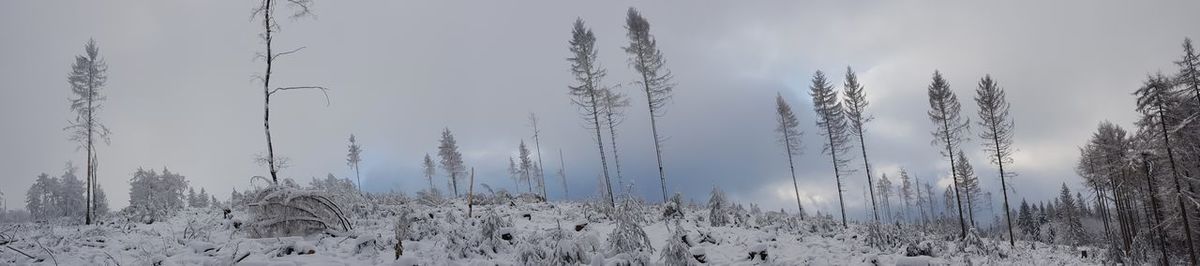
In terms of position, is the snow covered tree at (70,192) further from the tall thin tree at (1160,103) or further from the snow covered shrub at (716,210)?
the tall thin tree at (1160,103)

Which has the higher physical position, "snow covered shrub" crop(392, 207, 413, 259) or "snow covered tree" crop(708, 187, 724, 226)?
"snow covered shrub" crop(392, 207, 413, 259)

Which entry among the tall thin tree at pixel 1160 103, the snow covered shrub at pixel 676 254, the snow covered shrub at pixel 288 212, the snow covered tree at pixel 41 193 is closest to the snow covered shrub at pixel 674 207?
the snow covered shrub at pixel 676 254

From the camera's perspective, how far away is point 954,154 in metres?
27.2

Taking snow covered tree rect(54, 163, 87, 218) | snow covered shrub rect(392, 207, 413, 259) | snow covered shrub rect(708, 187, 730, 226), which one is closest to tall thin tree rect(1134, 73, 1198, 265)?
snow covered shrub rect(708, 187, 730, 226)

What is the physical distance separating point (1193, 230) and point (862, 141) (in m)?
17.6

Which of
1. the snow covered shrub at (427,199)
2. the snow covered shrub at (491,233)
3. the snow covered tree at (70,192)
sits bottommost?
the snow covered shrub at (491,233)

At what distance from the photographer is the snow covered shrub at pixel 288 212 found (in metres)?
9.15

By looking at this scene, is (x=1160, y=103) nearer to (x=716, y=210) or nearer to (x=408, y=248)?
(x=716, y=210)

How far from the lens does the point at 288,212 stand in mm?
9273

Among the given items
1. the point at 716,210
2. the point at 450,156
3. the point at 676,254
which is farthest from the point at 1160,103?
the point at 450,156

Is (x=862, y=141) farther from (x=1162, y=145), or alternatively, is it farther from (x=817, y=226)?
(x=817, y=226)

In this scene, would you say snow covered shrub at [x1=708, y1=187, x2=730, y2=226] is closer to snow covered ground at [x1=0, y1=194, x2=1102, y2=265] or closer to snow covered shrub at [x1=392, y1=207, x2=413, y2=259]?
snow covered ground at [x1=0, y1=194, x2=1102, y2=265]

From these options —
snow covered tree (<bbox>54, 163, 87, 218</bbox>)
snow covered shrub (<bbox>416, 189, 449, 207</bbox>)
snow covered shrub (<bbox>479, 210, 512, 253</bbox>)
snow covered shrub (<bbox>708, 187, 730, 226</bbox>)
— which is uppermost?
snow covered tree (<bbox>54, 163, 87, 218</bbox>)

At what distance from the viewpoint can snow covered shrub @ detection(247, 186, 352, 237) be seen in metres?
9.15
